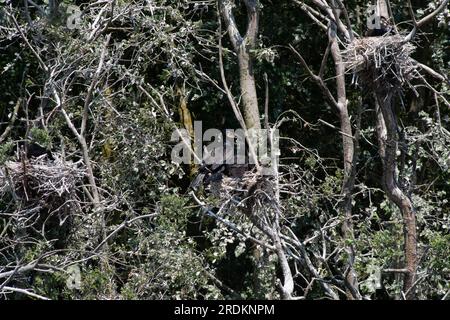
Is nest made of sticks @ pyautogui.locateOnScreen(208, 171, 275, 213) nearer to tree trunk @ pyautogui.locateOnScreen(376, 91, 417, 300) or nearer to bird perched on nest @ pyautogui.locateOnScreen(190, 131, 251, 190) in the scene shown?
bird perched on nest @ pyautogui.locateOnScreen(190, 131, 251, 190)

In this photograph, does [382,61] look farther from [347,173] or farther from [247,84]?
[247,84]

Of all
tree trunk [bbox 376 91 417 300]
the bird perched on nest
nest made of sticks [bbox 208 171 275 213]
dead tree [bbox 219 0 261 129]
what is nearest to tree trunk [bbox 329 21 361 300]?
tree trunk [bbox 376 91 417 300]

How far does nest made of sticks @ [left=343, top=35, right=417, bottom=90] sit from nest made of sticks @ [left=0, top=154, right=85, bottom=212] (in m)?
2.63

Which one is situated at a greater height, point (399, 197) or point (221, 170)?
point (221, 170)

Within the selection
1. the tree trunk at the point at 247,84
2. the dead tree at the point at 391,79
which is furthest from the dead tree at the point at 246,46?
the dead tree at the point at 391,79

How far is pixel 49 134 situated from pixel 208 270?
6.52ft

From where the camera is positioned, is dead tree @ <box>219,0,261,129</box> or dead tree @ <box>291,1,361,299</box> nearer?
dead tree @ <box>291,1,361,299</box>

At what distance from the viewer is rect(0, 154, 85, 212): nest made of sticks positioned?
957cm

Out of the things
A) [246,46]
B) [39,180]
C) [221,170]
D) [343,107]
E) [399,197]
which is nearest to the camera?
[221,170]

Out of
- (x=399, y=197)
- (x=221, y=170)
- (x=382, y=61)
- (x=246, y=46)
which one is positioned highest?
(x=246, y=46)

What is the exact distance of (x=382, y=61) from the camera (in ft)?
28.7

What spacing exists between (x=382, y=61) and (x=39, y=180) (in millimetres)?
3080

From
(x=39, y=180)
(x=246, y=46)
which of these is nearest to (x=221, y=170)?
(x=39, y=180)
